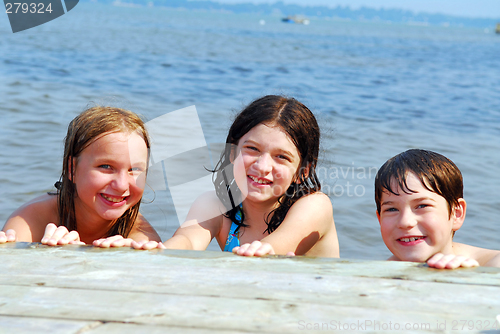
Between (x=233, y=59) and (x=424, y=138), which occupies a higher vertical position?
(x=233, y=59)

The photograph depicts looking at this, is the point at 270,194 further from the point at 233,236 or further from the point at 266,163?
the point at 233,236

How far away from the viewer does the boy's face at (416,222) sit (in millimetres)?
2803

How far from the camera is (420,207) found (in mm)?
2838

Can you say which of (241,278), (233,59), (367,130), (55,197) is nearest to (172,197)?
(55,197)

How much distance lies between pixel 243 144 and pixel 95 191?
942 millimetres

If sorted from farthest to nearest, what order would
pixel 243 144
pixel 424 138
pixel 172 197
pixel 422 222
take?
pixel 424 138
pixel 172 197
pixel 243 144
pixel 422 222

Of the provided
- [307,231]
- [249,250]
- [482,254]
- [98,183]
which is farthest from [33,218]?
[482,254]

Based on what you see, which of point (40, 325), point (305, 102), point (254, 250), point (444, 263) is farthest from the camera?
point (305, 102)

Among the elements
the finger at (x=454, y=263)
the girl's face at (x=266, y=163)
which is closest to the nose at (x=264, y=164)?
the girl's face at (x=266, y=163)

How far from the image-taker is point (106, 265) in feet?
6.80

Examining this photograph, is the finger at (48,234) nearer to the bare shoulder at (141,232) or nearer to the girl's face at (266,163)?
the bare shoulder at (141,232)

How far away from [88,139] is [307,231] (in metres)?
1.43

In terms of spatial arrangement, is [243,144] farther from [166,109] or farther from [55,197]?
[166,109]

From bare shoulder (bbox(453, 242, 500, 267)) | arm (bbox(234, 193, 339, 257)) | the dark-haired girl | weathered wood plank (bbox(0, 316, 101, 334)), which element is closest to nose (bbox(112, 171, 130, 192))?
the dark-haired girl
